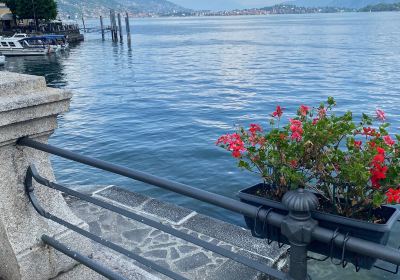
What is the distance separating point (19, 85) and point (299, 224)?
251cm

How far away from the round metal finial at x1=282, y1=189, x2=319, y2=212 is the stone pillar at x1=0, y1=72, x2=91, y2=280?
2.19m

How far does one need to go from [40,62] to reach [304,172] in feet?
192

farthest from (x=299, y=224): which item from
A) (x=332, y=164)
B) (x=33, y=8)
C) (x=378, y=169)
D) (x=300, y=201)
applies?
(x=33, y=8)

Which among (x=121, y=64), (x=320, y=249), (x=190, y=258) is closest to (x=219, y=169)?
(x=190, y=258)

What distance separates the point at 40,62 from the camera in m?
56.5

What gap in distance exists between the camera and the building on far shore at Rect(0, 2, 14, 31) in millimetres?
87750

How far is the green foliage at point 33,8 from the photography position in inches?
3172

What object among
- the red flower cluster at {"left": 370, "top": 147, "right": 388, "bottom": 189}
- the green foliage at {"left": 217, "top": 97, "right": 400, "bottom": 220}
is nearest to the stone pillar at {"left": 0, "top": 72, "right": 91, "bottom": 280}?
the green foliage at {"left": 217, "top": 97, "right": 400, "bottom": 220}

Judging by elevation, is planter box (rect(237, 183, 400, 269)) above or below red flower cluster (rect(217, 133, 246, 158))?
below

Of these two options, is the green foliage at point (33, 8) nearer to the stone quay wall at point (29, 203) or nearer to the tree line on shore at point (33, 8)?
the tree line on shore at point (33, 8)

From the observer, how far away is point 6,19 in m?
88.2

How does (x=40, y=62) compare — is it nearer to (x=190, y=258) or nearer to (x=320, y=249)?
(x=190, y=258)

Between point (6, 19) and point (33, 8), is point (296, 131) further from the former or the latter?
point (6, 19)

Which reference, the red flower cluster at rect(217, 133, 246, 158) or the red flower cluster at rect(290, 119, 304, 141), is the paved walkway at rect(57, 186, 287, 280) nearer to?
the red flower cluster at rect(217, 133, 246, 158)
